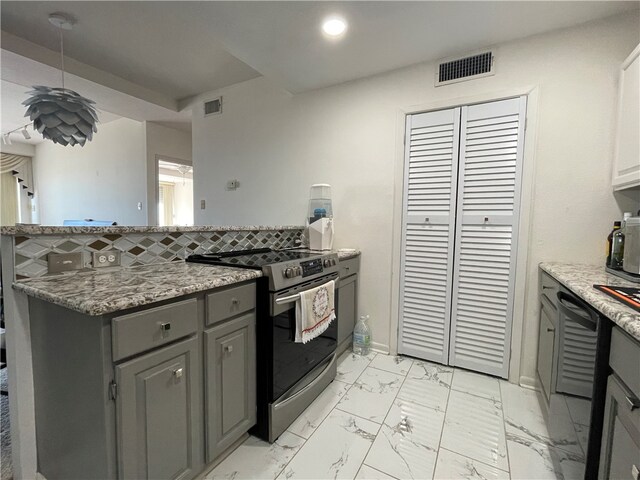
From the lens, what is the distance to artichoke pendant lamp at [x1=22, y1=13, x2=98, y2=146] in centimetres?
218

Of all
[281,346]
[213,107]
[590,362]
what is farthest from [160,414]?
[213,107]

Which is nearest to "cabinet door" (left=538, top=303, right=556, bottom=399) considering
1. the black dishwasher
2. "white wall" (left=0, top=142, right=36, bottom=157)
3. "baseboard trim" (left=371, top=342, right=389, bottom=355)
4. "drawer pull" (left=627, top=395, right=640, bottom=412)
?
the black dishwasher

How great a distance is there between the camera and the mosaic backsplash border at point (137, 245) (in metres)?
1.18

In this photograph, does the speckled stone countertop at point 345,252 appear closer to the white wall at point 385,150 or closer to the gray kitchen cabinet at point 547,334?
the white wall at point 385,150

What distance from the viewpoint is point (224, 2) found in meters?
1.66

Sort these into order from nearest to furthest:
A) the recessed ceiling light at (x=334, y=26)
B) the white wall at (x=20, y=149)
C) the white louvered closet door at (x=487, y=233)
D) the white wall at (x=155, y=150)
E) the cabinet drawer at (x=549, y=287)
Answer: the cabinet drawer at (x=549, y=287) < the recessed ceiling light at (x=334, y=26) < the white louvered closet door at (x=487, y=233) < the white wall at (x=155, y=150) < the white wall at (x=20, y=149)

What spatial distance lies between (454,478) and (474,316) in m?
1.17

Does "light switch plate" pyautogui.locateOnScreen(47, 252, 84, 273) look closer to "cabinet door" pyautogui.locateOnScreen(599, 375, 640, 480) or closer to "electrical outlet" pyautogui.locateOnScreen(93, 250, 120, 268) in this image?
"electrical outlet" pyautogui.locateOnScreen(93, 250, 120, 268)

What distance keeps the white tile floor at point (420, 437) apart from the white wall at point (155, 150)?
3695 millimetres

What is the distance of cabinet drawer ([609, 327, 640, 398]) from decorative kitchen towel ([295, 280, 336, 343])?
4.10ft

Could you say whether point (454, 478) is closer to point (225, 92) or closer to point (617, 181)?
point (617, 181)

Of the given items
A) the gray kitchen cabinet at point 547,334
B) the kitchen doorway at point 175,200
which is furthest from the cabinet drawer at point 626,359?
the kitchen doorway at point 175,200

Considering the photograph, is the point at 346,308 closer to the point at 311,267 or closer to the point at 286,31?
the point at 311,267

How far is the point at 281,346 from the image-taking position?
1533 millimetres
